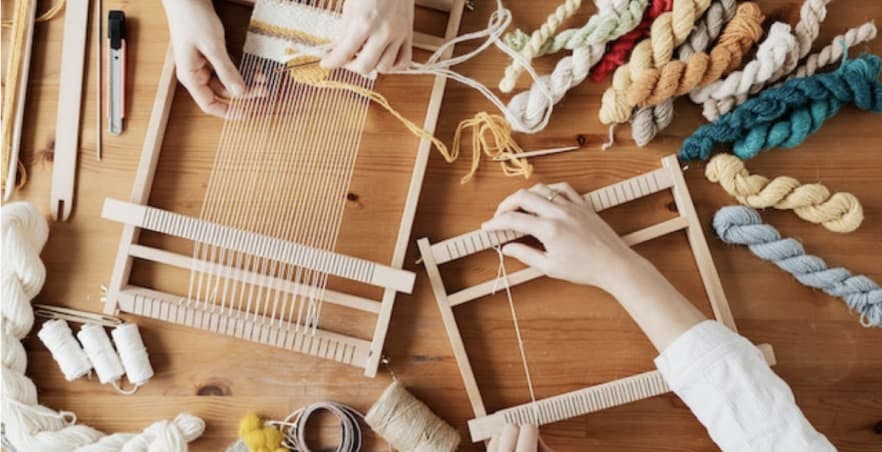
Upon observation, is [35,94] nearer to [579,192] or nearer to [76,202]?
[76,202]

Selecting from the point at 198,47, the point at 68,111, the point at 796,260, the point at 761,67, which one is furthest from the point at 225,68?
the point at 796,260

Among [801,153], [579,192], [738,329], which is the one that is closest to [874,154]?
[801,153]

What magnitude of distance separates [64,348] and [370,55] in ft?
2.32

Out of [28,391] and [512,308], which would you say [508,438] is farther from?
[28,391]

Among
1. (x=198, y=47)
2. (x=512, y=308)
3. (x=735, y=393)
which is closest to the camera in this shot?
(x=735, y=393)

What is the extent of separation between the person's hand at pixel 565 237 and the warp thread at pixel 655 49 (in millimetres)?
172

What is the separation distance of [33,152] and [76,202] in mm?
118

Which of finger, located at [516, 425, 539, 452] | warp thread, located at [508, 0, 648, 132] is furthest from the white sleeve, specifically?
warp thread, located at [508, 0, 648, 132]

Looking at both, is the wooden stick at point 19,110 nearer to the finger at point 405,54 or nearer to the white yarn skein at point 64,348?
the white yarn skein at point 64,348

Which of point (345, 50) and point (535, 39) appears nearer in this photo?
point (345, 50)

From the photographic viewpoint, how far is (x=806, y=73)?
1.30m

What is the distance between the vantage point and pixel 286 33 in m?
1.25

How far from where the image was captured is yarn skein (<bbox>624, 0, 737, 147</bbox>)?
127 centimetres

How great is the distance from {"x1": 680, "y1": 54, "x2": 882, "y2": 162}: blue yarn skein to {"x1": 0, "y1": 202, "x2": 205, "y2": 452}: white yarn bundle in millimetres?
1021
